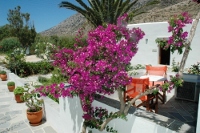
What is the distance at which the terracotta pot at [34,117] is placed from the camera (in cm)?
566

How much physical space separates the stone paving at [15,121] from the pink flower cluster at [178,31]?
182 inches

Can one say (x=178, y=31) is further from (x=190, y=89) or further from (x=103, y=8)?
(x=103, y=8)

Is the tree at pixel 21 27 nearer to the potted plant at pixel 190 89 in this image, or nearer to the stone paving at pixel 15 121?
the stone paving at pixel 15 121

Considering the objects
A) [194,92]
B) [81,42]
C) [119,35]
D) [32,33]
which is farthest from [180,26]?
[32,33]

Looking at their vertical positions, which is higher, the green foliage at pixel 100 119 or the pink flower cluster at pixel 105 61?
the pink flower cluster at pixel 105 61

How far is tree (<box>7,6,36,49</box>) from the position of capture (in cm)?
3497

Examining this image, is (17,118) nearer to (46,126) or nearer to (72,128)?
(46,126)

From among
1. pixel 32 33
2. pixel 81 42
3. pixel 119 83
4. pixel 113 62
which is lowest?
pixel 119 83

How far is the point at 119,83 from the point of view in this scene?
255cm

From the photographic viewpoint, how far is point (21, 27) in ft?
120

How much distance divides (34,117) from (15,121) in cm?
114

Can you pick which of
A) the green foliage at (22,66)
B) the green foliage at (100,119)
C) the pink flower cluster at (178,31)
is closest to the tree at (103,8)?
the green foliage at (22,66)

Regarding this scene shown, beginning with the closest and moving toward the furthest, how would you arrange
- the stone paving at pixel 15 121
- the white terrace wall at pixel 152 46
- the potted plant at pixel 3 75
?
the stone paving at pixel 15 121 → the white terrace wall at pixel 152 46 → the potted plant at pixel 3 75

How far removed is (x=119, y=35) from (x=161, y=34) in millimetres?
11140
